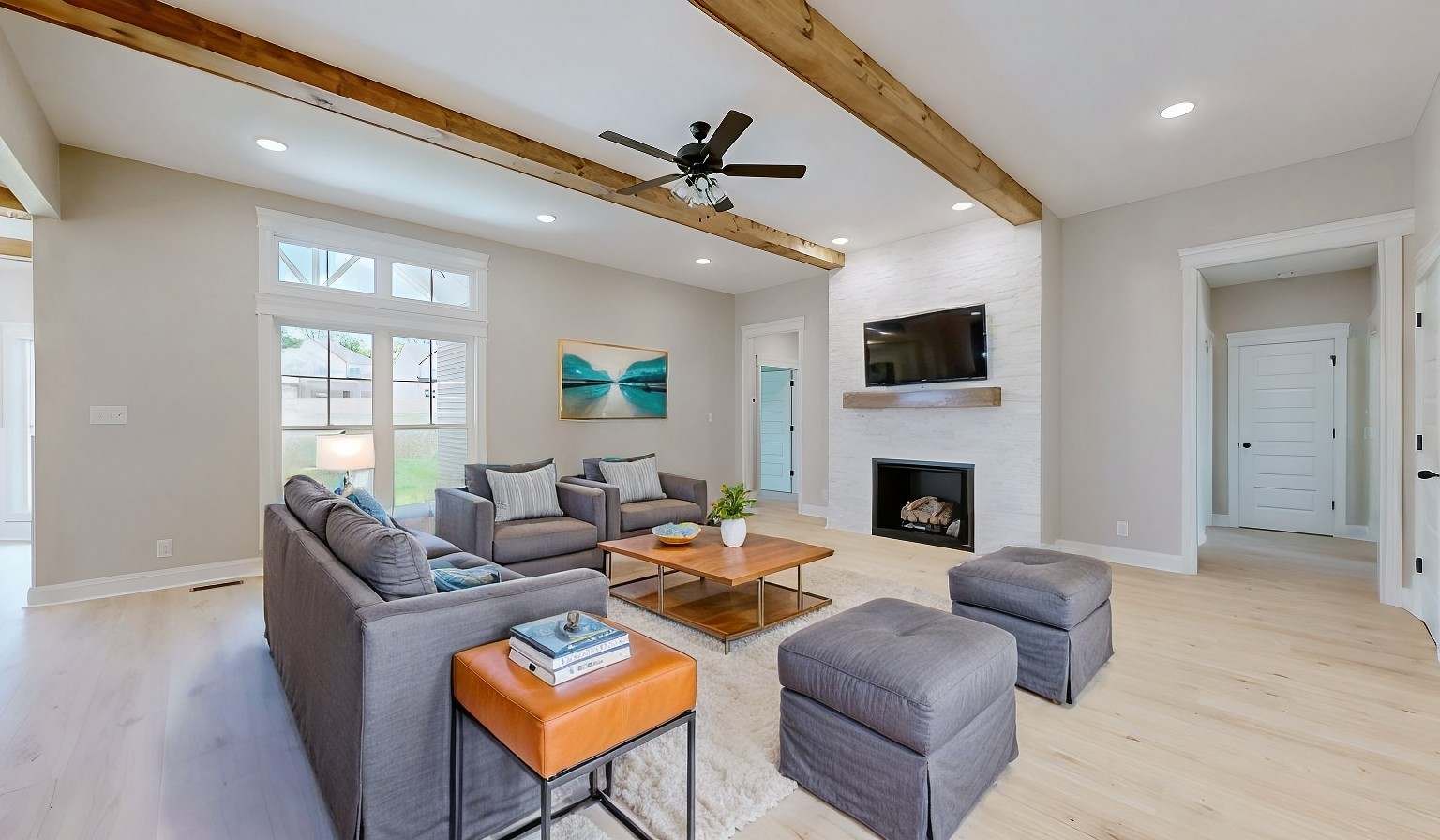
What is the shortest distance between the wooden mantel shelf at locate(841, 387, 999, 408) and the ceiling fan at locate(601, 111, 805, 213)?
103 inches

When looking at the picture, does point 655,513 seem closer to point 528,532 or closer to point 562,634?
point 528,532

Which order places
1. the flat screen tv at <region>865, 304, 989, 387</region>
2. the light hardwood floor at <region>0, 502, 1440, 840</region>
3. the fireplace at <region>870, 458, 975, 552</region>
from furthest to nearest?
the fireplace at <region>870, 458, 975, 552</region>
the flat screen tv at <region>865, 304, 989, 387</region>
the light hardwood floor at <region>0, 502, 1440, 840</region>

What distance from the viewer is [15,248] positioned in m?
4.39

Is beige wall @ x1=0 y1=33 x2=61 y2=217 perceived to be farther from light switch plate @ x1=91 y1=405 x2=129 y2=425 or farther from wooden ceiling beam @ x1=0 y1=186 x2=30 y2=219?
light switch plate @ x1=91 y1=405 x2=129 y2=425

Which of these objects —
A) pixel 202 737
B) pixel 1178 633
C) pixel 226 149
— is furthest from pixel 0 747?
pixel 1178 633

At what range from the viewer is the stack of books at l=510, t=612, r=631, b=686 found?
1.37 meters

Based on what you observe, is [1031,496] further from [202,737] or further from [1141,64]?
[202,737]

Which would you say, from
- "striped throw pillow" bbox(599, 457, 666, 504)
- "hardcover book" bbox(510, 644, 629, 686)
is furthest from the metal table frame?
"striped throw pillow" bbox(599, 457, 666, 504)

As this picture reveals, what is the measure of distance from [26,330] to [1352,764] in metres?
9.02

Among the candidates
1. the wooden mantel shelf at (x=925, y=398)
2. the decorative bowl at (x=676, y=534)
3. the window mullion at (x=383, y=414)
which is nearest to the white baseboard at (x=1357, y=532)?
the wooden mantel shelf at (x=925, y=398)

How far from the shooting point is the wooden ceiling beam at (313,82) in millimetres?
2265

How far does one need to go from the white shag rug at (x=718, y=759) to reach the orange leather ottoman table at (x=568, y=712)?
10 centimetres

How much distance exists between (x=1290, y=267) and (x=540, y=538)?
21.9ft

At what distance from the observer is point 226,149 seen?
3527 mm
